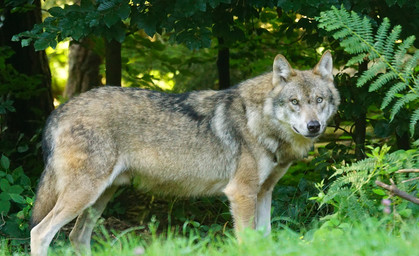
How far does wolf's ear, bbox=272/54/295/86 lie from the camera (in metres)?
5.82

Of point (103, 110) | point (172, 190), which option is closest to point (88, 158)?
point (103, 110)

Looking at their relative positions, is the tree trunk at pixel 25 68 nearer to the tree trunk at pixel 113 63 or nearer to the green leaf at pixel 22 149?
the green leaf at pixel 22 149

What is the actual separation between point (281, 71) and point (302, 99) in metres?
0.41

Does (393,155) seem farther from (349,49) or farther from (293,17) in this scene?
(293,17)

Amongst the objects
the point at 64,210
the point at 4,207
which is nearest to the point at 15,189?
the point at 4,207

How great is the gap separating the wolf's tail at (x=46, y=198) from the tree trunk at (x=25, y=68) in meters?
2.68

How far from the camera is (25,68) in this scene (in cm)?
874

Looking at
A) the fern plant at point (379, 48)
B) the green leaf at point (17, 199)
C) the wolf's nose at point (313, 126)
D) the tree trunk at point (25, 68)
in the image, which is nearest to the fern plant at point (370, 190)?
the fern plant at point (379, 48)

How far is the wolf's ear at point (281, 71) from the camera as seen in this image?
5824 millimetres

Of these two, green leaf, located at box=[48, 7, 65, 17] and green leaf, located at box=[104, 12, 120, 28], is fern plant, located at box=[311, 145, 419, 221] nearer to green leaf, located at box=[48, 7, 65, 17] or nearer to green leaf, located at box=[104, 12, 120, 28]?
green leaf, located at box=[104, 12, 120, 28]

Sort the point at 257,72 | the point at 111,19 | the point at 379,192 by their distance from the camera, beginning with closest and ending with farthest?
1. the point at 379,192
2. the point at 111,19
3. the point at 257,72

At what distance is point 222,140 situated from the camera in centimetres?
602

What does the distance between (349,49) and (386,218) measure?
63.2 inches

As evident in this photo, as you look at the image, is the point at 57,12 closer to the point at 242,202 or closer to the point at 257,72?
the point at 242,202
